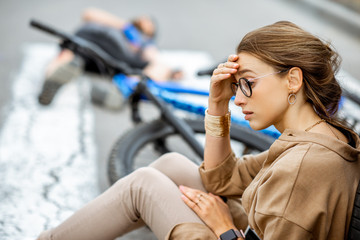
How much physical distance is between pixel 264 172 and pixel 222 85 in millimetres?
342

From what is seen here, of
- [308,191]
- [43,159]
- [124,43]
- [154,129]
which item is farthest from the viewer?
[124,43]

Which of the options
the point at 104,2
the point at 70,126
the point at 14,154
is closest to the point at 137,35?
the point at 70,126

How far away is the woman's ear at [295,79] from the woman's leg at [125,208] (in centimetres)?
54

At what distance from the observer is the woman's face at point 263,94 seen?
1.24 meters

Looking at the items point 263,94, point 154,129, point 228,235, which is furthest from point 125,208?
point 154,129

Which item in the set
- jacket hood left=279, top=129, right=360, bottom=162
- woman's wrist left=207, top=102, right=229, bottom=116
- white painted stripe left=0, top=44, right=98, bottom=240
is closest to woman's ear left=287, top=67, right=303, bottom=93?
jacket hood left=279, top=129, right=360, bottom=162

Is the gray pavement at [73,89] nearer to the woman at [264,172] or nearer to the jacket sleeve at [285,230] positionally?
the woman at [264,172]

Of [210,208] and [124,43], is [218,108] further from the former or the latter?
[124,43]

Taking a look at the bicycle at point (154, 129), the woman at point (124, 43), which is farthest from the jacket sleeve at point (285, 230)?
the woman at point (124, 43)

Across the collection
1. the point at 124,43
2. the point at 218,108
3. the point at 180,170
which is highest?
the point at 218,108

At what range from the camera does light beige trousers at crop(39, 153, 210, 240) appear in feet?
4.82

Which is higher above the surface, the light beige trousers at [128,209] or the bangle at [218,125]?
the bangle at [218,125]

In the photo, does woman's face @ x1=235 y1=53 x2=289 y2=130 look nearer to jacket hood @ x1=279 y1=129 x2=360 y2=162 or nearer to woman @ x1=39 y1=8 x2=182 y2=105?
jacket hood @ x1=279 y1=129 x2=360 y2=162

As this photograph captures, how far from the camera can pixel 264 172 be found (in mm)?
1267
